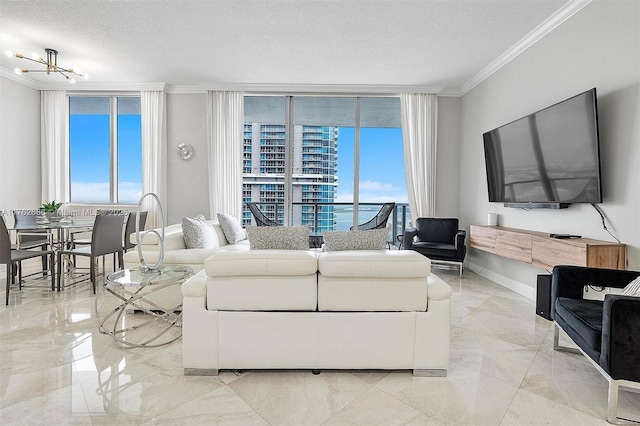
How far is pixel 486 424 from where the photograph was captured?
1.62 m

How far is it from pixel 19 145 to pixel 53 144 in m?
0.47

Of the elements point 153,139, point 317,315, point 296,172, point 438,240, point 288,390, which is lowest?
point 288,390

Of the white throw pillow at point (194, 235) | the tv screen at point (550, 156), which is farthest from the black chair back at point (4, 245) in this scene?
the tv screen at point (550, 156)

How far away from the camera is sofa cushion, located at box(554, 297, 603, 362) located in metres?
1.77

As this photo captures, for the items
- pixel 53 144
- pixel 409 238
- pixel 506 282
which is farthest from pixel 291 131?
pixel 53 144

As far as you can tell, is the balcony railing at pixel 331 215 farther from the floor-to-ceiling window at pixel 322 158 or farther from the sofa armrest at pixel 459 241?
the sofa armrest at pixel 459 241

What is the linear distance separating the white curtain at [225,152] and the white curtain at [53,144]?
8.26 feet

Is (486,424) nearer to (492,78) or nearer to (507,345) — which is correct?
(507,345)

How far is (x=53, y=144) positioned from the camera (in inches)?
231

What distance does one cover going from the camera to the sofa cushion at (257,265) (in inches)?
76.5

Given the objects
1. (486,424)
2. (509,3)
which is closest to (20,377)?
(486,424)

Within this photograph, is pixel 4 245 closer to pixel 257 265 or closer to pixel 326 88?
pixel 257 265

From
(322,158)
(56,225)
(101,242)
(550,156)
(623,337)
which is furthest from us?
(322,158)

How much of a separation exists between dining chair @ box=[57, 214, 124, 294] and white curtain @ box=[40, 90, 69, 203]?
8.72ft
